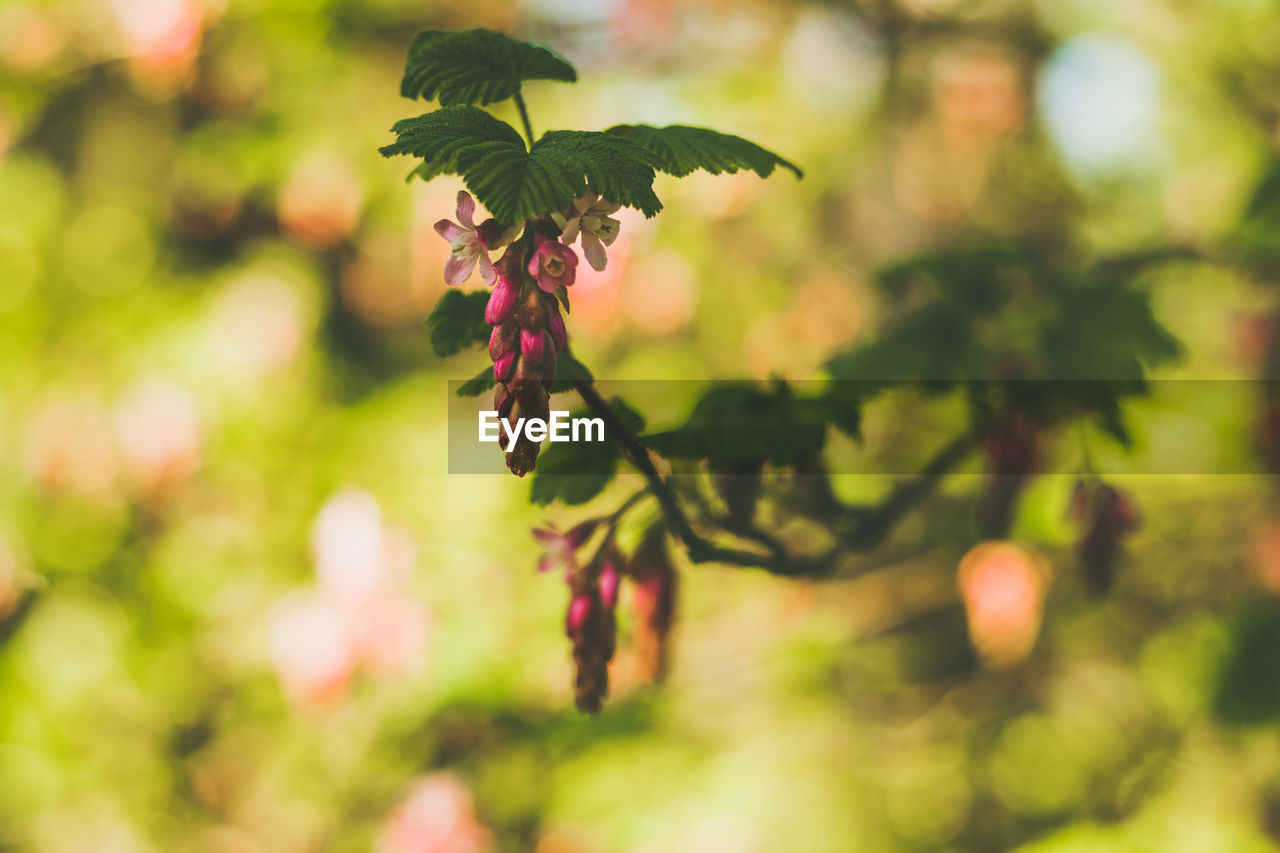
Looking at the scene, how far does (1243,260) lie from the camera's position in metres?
1.24

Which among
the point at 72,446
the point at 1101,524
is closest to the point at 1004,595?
the point at 1101,524

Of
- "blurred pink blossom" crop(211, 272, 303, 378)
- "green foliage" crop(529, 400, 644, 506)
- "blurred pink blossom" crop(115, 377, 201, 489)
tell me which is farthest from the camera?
"blurred pink blossom" crop(211, 272, 303, 378)

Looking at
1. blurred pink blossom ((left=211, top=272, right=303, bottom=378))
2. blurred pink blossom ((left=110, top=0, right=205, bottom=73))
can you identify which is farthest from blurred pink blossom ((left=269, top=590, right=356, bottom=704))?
blurred pink blossom ((left=110, top=0, right=205, bottom=73))

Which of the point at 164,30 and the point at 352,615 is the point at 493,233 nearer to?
the point at 352,615

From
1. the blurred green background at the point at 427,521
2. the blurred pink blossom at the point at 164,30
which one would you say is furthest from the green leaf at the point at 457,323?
the blurred pink blossom at the point at 164,30

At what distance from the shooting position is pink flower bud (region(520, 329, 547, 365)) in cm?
51

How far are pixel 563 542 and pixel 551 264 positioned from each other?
12.3 inches

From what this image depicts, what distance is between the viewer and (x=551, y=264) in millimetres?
517

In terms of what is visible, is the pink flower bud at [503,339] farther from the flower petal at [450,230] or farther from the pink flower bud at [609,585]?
the pink flower bud at [609,585]

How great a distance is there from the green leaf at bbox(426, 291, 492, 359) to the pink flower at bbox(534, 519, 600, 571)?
0.18 metres

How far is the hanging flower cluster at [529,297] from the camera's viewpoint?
52cm

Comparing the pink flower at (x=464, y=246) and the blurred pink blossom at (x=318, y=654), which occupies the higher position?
the pink flower at (x=464, y=246)

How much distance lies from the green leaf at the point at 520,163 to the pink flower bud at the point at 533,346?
0.26 ft

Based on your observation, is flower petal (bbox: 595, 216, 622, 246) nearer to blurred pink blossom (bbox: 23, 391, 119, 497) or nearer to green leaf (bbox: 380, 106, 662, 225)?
green leaf (bbox: 380, 106, 662, 225)
